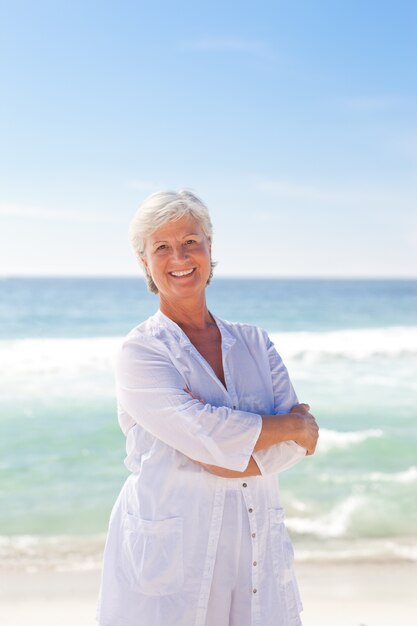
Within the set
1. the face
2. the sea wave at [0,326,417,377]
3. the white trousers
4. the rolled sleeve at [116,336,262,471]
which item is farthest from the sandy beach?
the sea wave at [0,326,417,377]

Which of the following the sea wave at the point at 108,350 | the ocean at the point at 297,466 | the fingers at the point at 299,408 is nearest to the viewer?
the fingers at the point at 299,408

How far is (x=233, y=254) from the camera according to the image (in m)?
64.6

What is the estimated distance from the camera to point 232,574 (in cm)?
229

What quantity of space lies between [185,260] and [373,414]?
27.6ft

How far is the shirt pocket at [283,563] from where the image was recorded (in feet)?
7.66

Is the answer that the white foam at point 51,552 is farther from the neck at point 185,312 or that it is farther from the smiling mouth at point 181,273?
the smiling mouth at point 181,273

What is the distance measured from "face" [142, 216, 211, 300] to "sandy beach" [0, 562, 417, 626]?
2.62 meters

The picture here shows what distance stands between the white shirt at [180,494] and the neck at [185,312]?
0.10 meters

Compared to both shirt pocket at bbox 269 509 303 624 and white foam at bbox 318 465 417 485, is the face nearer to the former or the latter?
shirt pocket at bbox 269 509 303 624

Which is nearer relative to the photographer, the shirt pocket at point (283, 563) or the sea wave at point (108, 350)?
the shirt pocket at point (283, 563)

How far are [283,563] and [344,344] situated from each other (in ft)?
62.7

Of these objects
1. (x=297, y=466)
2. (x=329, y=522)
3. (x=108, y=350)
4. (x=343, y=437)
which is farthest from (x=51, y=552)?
(x=108, y=350)

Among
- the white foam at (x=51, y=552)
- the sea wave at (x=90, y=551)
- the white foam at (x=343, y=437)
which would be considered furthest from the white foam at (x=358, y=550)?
the white foam at (x=343, y=437)

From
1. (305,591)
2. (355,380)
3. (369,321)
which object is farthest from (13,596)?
(369,321)
